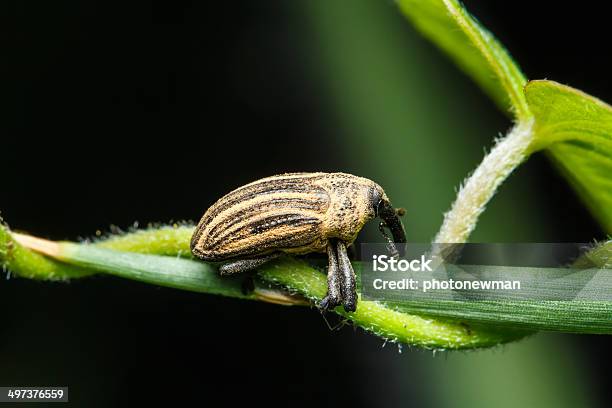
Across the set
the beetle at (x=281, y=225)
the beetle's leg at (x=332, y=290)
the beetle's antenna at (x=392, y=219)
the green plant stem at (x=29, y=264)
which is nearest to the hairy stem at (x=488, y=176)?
the beetle's antenna at (x=392, y=219)

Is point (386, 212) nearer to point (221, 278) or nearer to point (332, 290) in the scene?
point (332, 290)

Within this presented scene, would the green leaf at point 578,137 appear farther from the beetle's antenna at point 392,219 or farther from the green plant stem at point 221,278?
the green plant stem at point 221,278

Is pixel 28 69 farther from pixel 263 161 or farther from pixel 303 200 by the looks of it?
pixel 303 200

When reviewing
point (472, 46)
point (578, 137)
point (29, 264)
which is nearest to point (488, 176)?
point (578, 137)

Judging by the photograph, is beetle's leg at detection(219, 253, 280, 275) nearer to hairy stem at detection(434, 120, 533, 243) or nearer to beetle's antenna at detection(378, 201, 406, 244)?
beetle's antenna at detection(378, 201, 406, 244)

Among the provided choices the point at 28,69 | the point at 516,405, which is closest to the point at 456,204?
the point at 516,405
